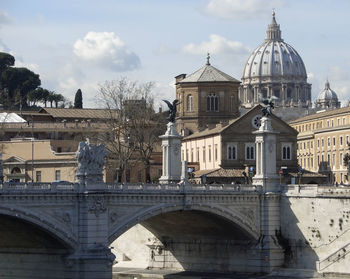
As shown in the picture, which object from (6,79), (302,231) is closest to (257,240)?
(302,231)

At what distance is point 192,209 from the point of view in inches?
3241

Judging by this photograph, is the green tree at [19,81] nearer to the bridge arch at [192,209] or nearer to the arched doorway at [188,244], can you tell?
the arched doorway at [188,244]

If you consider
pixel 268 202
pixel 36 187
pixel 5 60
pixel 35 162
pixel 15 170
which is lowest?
pixel 268 202

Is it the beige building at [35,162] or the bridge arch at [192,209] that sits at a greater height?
the beige building at [35,162]

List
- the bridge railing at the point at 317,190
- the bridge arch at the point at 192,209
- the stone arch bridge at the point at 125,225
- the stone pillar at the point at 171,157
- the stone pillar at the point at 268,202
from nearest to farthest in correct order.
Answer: the stone arch bridge at the point at 125,225
the bridge arch at the point at 192,209
the bridge railing at the point at 317,190
the stone pillar at the point at 268,202
the stone pillar at the point at 171,157

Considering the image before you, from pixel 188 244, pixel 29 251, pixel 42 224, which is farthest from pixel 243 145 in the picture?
pixel 42 224

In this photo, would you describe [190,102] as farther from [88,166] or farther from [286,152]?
[88,166]

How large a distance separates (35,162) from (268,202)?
39.5 meters

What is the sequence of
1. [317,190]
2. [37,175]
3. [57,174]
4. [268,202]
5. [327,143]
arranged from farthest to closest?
[327,143] < [37,175] < [57,174] < [268,202] < [317,190]

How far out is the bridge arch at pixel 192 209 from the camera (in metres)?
77.2

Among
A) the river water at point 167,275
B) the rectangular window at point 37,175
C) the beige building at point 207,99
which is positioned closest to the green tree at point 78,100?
the beige building at point 207,99

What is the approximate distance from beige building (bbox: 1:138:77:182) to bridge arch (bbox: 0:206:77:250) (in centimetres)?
4184

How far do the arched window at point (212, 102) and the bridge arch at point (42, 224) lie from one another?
183ft

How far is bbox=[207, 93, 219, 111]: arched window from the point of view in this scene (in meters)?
129
